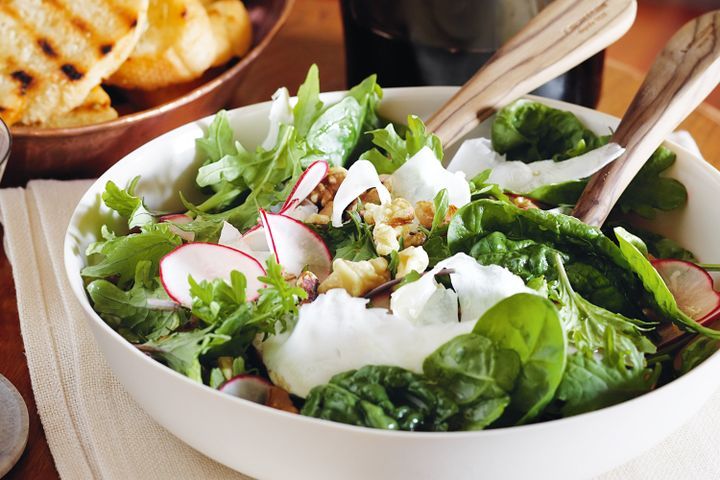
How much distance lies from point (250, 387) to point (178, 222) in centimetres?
31

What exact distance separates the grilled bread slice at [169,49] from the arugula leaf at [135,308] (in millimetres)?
588

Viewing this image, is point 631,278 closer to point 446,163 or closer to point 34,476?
point 446,163

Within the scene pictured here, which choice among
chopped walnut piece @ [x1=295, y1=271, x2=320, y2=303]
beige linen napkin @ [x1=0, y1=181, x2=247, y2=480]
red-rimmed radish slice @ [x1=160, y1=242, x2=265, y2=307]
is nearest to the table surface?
beige linen napkin @ [x1=0, y1=181, x2=247, y2=480]

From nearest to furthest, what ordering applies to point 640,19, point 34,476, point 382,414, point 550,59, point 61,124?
point 382,414, point 34,476, point 550,59, point 61,124, point 640,19

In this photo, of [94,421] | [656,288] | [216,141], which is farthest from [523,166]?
[94,421]

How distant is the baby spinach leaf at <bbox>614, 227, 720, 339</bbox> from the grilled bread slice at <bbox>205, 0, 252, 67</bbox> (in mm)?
837

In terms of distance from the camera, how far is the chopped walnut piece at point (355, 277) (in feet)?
2.75

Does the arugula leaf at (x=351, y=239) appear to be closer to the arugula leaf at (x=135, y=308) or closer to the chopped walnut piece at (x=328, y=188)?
the chopped walnut piece at (x=328, y=188)

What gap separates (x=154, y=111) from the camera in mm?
1327

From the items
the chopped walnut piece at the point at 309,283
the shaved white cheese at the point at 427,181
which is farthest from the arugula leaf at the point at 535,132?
the chopped walnut piece at the point at 309,283

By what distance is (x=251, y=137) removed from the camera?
117 centimetres

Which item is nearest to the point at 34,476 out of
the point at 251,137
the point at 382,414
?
the point at 382,414

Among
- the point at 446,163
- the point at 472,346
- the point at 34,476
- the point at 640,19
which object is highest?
the point at 472,346

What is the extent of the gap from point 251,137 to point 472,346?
57 cm
